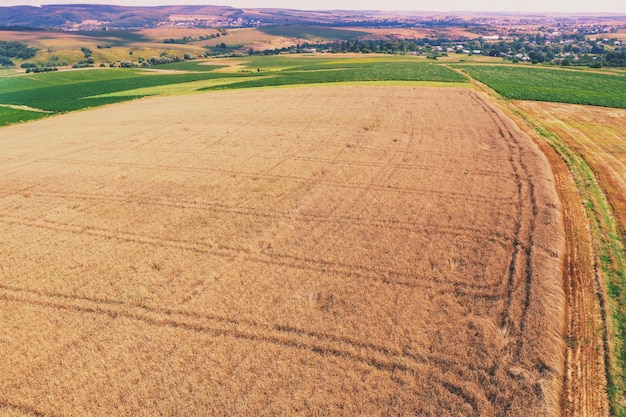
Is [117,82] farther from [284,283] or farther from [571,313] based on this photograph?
[571,313]

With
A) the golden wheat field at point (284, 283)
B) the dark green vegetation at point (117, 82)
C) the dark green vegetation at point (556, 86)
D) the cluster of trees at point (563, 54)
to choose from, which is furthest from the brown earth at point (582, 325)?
the cluster of trees at point (563, 54)

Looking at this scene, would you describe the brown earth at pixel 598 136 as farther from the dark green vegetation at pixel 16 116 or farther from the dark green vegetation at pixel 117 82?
the dark green vegetation at pixel 16 116

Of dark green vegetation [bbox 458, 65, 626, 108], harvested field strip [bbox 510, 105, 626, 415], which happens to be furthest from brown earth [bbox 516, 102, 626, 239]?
dark green vegetation [bbox 458, 65, 626, 108]

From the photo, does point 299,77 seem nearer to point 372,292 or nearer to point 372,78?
point 372,78

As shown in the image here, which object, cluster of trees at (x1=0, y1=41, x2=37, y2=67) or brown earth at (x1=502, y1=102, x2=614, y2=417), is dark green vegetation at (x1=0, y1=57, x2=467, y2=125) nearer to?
brown earth at (x1=502, y1=102, x2=614, y2=417)

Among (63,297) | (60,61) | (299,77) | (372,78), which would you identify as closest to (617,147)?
(63,297)

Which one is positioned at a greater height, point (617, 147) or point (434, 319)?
point (617, 147)
